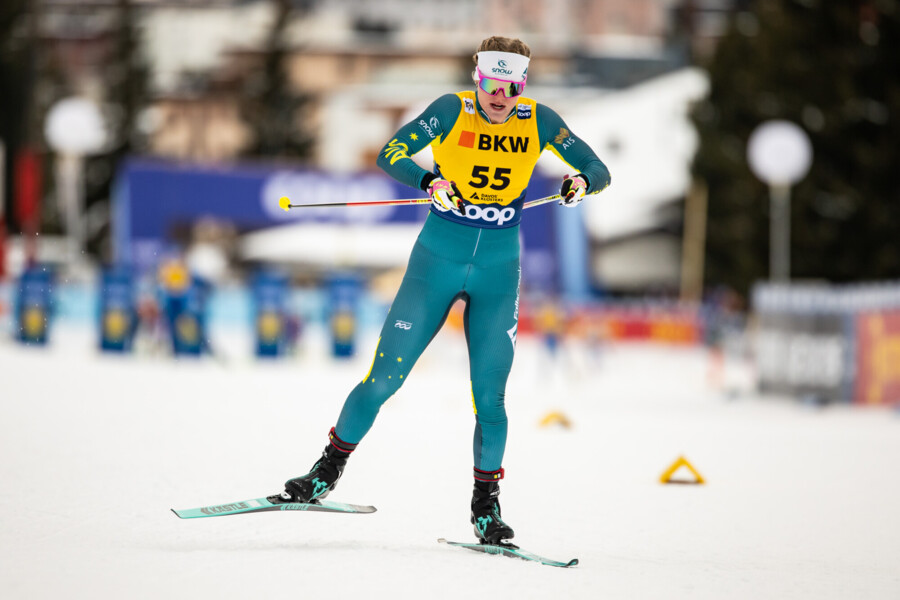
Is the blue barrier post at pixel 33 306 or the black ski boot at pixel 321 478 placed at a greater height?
the blue barrier post at pixel 33 306

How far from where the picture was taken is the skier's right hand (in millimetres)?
5039

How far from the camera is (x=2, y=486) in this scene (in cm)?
619

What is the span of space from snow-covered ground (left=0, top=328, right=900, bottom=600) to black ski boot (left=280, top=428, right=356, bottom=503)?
7.3 inches

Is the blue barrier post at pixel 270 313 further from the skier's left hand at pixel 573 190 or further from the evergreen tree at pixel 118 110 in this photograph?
the evergreen tree at pixel 118 110

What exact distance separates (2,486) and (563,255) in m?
27.0

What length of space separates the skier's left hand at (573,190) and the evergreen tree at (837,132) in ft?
66.0

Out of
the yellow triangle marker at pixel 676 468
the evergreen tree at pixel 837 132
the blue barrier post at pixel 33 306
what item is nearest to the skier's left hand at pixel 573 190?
the yellow triangle marker at pixel 676 468

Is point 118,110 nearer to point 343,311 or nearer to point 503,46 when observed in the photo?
point 343,311

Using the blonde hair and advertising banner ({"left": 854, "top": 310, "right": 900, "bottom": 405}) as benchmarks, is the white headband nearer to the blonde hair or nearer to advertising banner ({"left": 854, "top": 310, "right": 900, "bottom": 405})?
the blonde hair

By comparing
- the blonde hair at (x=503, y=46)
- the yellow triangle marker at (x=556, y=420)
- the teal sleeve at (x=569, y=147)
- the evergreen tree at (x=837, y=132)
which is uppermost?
the evergreen tree at (x=837, y=132)

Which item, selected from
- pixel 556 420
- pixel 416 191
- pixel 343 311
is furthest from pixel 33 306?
pixel 556 420

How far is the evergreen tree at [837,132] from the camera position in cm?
2411

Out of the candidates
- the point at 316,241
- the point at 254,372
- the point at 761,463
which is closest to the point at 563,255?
the point at 316,241

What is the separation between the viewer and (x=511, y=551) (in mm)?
5020
